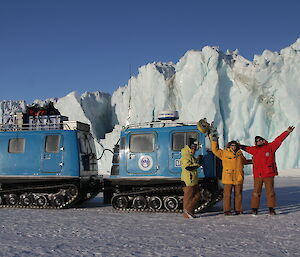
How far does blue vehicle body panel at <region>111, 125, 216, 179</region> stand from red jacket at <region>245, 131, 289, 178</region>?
1.01 meters

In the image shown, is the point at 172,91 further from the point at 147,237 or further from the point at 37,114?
the point at 147,237

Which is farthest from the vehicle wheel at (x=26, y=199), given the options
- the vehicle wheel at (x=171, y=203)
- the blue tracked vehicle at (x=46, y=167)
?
the vehicle wheel at (x=171, y=203)

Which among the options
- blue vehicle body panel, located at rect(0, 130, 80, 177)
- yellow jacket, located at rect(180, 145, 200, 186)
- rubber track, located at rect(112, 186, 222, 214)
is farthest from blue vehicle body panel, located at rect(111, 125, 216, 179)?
blue vehicle body panel, located at rect(0, 130, 80, 177)

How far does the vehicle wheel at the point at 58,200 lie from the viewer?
8.78 metres

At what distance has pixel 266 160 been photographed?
23.7 ft

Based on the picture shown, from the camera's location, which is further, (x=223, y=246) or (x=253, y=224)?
(x=253, y=224)

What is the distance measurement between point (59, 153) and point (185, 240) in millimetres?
5023

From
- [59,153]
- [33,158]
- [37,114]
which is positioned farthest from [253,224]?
[37,114]

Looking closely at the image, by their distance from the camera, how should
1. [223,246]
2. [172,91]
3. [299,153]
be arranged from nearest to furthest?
[223,246], [299,153], [172,91]

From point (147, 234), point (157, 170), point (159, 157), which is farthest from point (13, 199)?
point (147, 234)

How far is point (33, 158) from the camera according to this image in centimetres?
906

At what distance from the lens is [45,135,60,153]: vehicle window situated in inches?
352

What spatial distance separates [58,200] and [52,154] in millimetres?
1205

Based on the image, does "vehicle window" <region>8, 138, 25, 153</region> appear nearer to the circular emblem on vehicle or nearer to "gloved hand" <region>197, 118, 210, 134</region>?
the circular emblem on vehicle
